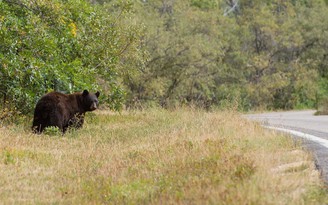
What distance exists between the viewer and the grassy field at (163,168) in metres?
7.15

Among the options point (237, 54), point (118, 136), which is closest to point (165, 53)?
point (237, 54)

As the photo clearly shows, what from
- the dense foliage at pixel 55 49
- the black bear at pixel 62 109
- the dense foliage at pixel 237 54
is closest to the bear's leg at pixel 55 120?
the black bear at pixel 62 109

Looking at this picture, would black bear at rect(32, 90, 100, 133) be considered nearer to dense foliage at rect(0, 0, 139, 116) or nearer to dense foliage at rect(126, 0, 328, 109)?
dense foliage at rect(0, 0, 139, 116)

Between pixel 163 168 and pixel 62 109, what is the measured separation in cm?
706

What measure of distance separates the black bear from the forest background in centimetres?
62

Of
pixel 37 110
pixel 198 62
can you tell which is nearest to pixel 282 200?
pixel 37 110

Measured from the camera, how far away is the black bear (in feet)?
50.3

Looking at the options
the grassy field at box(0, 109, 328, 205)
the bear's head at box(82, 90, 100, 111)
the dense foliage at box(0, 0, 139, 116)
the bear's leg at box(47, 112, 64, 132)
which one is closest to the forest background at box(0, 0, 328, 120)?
the dense foliage at box(0, 0, 139, 116)

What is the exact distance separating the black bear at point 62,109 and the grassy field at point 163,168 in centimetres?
128

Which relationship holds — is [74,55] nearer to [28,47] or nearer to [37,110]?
[28,47]

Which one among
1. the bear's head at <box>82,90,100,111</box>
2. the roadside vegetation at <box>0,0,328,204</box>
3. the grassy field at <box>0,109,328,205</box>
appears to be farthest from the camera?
the bear's head at <box>82,90,100,111</box>

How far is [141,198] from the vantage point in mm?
7883

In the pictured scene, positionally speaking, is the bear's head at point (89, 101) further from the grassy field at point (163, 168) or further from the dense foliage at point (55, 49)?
the grassy field at point (163, 168)

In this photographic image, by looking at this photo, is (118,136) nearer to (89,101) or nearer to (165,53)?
(89,101)
